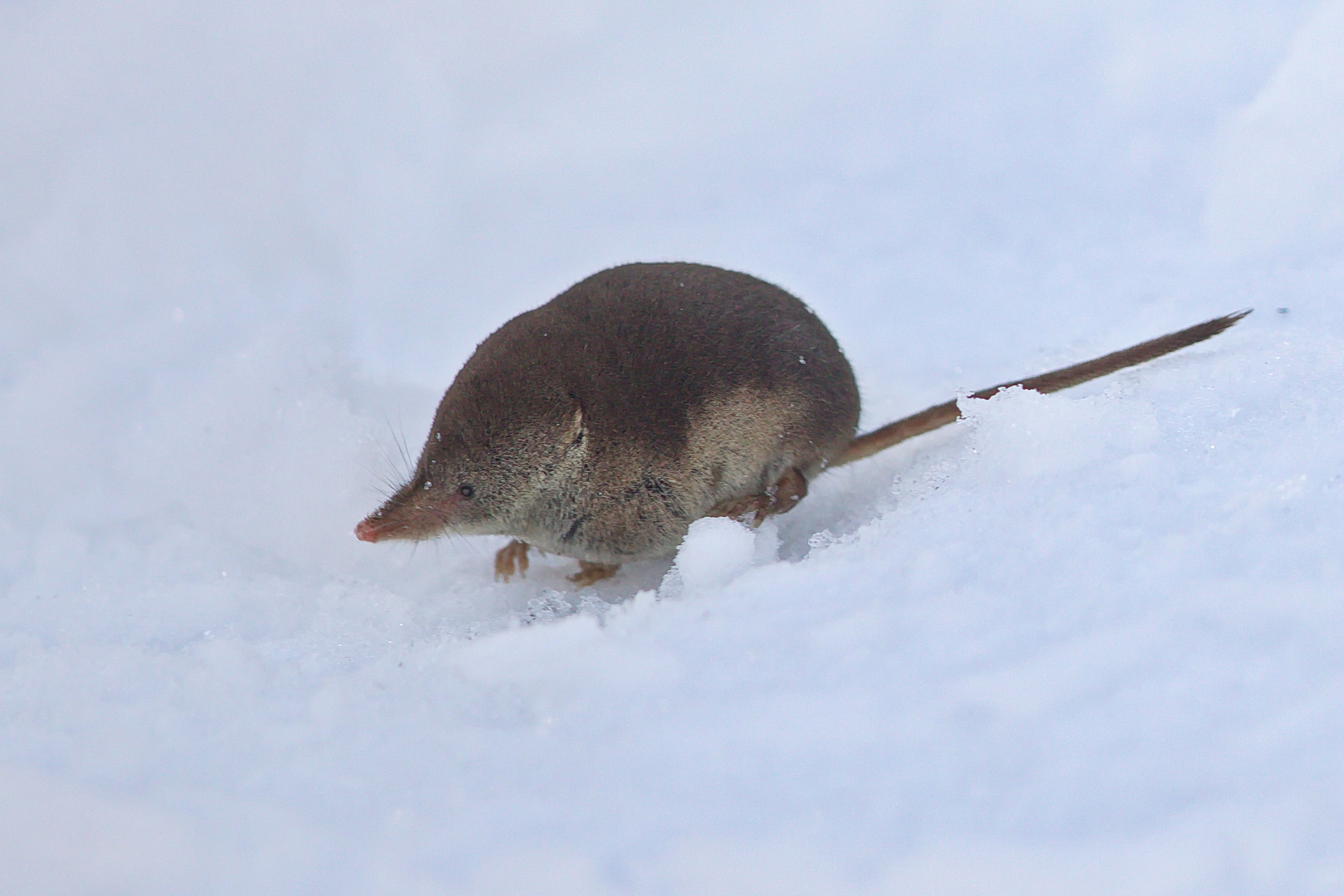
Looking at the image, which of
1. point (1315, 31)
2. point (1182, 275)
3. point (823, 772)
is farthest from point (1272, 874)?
point (1315, 31)

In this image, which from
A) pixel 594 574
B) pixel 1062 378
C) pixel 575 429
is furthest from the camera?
pixel 594 574

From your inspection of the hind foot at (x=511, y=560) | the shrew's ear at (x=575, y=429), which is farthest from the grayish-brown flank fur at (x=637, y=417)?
the hind foot at (x=511, y=560)

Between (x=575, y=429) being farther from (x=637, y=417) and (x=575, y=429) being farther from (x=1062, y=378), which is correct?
(x=1062, y=378)

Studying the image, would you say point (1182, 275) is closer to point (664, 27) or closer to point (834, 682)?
point (664, 27)

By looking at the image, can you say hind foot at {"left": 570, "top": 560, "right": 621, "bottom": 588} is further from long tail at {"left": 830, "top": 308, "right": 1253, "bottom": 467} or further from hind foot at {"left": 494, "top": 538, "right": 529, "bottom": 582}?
long tail at {"left": 830, "top": 308, "right": 1253, "bottom": 467}

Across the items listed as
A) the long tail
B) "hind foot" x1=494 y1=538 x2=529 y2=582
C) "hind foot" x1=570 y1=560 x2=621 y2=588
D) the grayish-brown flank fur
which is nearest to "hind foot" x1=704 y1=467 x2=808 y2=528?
the grayish-brown flank fur

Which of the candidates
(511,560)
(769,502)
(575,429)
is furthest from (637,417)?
(511,560)

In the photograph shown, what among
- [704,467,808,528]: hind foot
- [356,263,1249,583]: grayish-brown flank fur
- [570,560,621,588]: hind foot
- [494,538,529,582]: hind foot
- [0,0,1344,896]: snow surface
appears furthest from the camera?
[494,538,529,582]: hind foot
